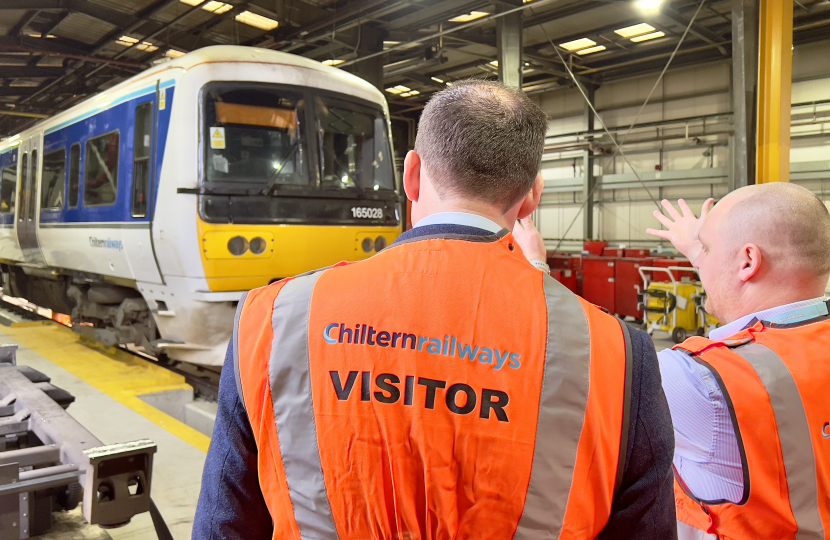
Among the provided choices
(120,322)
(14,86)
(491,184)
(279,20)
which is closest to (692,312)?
(120,322)

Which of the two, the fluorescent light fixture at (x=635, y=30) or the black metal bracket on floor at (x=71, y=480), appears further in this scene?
the fluorescent light fixture at (x=635, y=30)

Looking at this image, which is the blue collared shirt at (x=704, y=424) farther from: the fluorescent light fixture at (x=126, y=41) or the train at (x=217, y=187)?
the fluorescent light fixture at (x=126, y=41)

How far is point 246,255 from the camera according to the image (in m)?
5.77

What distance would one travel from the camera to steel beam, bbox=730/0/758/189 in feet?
23.8

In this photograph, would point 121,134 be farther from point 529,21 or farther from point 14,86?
point 14,86

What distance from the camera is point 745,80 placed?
725cm

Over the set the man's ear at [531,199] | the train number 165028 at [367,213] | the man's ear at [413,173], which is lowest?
the man's ear at [531,199]

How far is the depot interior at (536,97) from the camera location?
14.6 ft

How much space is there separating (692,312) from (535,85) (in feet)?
38.2

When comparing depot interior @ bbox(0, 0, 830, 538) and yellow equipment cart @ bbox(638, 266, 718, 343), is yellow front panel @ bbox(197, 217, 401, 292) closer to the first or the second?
depot interior @ bbox(0, 0, 830, 538)

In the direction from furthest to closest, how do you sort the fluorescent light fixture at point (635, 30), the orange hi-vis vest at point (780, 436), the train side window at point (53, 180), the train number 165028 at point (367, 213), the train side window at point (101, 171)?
the fluorescent light fixture at point (635, 30) < the train side window at point (53, 180) < the train side window at point (101, 171) < the train number 165028 at point (367, 213) < the orange hi-vis vest at point (780, 436)

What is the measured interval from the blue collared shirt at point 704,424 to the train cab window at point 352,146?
194 inches

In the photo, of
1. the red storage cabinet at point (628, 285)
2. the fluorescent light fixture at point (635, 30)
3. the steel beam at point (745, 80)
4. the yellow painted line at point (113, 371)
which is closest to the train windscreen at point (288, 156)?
the yellow painted line at point (113, 371)

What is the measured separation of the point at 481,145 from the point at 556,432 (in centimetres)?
53
